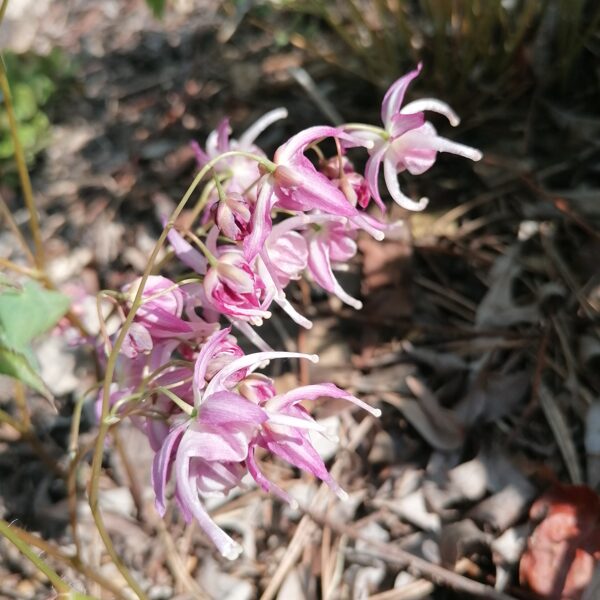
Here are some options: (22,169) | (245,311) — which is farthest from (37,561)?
(22,169)

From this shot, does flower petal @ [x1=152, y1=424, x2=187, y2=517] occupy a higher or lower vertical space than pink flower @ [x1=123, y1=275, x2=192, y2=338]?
lower

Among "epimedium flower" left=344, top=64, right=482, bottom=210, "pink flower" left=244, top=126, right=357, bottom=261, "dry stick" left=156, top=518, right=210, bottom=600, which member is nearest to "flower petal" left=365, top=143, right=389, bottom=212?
"epimedium flower" left=344, top=64, right=482, bottom=210

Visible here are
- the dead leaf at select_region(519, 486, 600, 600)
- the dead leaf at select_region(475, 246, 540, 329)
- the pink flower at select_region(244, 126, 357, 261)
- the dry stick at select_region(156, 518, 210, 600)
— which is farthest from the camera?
the dead leaf at select_region(475, 246, 540, 329)

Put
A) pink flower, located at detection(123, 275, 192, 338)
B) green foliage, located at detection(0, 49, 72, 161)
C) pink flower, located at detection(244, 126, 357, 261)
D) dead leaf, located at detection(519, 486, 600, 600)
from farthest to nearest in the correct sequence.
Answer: green foliage, located at detection(0, 49, 72, 161)
dead leaf, located at detection(519, 486, 600, 600)
pink flower, located at detection(123, 275, 192, 338)
pink flower, located at detection(244, 126, 357, 261)

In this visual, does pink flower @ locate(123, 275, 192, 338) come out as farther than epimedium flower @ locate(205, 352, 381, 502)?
Yes

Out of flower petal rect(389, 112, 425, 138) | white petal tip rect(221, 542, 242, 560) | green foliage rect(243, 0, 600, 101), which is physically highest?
flower petal rect(389, 112, 425, 138)

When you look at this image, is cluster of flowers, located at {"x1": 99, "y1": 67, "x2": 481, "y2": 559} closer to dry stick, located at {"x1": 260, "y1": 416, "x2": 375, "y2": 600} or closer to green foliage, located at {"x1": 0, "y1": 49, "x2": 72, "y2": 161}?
dry stick, located at {"x1": 260, "y1": 416, "x2": 375, "y2": 600}

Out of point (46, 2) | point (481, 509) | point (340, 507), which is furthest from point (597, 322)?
point (46, 2)
